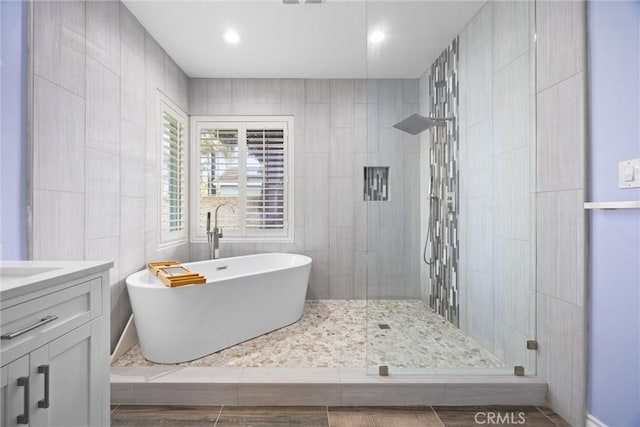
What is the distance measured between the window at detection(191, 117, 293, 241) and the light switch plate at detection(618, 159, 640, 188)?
9.66ft

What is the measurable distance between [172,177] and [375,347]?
2.71 metres

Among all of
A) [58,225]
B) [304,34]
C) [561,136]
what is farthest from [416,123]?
[58,225]

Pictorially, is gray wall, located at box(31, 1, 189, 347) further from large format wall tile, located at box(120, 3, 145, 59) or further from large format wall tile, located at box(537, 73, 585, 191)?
large format wall tile, located at box(537, 73, 585, 191)

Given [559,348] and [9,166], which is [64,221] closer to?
[9,166]

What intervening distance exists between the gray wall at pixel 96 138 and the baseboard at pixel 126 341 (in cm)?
5

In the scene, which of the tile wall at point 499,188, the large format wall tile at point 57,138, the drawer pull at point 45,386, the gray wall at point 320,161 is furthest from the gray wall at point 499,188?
the large format wall tile at point 57,138

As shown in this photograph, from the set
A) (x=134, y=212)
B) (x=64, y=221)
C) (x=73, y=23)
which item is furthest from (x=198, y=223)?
(x=73, y=23)

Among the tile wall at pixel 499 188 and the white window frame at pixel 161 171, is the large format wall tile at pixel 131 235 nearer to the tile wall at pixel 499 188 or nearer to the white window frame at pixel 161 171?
the white window frame at pixel 161 171

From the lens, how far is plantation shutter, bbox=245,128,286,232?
3826 mm

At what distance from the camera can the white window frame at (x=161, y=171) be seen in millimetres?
3025

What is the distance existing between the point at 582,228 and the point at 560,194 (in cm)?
23

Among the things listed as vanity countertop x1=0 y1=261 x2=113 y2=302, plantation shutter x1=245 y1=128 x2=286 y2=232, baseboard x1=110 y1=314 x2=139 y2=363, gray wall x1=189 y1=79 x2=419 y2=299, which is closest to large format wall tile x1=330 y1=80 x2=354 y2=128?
gray wall x1=189 y1=79 x2=419 y2=299

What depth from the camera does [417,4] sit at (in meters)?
2.11

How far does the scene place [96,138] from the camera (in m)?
2.11
